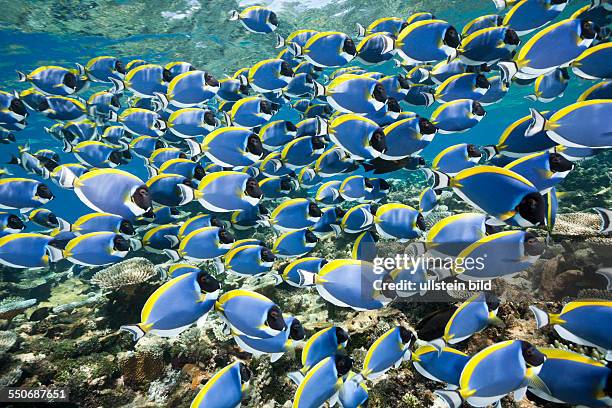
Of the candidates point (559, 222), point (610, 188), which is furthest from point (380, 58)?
point (610, 188)

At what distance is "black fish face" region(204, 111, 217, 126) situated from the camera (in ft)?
15.1

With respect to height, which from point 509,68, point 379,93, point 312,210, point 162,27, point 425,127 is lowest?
point 312,210

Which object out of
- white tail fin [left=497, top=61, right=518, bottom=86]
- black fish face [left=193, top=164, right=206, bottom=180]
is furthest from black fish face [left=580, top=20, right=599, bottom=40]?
black fish face [left=193, top=164, right=206, bottom=180]

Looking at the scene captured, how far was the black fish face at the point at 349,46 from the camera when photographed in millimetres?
4086

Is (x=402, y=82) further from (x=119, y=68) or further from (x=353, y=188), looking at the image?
(x=119, y=68)

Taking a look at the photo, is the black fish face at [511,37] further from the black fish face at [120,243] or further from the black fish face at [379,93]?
the black fish face at [120,243]

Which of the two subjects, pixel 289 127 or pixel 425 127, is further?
pixel 289 127

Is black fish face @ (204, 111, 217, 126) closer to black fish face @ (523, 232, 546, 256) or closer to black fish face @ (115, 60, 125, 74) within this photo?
black fish face @ (115, 60, 125, 74)

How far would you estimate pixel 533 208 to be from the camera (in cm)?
209

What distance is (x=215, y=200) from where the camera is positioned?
335 cm

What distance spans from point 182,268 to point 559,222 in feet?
23.0

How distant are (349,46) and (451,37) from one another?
1.20 meters

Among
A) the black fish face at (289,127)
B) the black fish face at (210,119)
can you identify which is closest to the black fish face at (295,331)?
the black fish face at (289,127)

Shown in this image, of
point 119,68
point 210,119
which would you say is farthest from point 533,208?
point 119,68
